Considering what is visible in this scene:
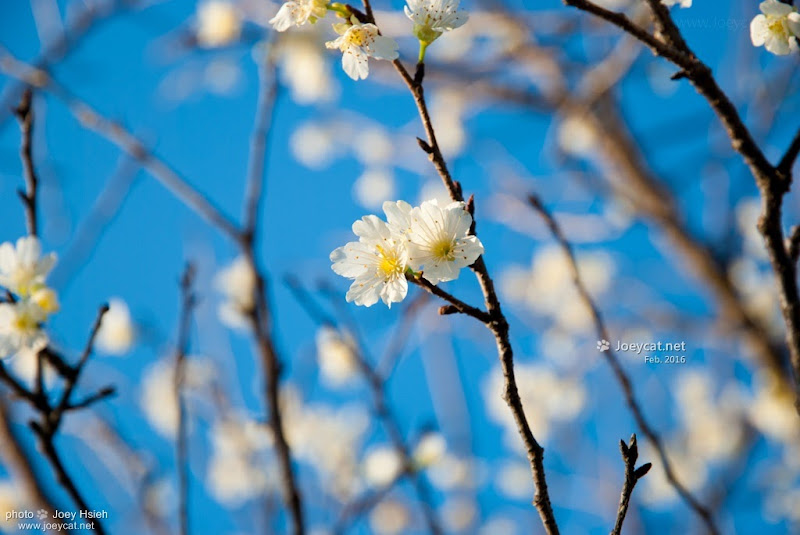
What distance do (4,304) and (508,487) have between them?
3.72 m

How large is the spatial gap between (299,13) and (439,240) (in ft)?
1.39

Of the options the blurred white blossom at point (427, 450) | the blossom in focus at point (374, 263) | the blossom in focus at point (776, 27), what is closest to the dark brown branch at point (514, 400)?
the blossom in focus at point (374, 263)

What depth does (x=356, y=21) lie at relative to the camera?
953 millimetres

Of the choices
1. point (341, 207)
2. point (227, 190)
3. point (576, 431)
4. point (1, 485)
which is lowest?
point (576, 431)

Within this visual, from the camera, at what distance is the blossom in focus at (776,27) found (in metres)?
0.99

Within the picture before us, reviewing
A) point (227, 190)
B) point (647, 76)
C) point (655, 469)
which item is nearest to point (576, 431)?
point (655, 469)

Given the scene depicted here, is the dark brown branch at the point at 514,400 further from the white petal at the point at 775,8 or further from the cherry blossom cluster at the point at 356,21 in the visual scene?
the white petal at the point at 775,8

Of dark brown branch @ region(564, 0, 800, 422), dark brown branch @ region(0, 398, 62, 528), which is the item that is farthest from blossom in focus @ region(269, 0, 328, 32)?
dark brown branch @ region(0, 398, 62, 528)

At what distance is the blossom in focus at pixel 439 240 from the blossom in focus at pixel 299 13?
1.13 ft

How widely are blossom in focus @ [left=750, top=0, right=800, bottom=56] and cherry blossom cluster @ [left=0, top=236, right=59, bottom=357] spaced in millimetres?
1295

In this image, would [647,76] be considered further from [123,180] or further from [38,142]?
[38,142]

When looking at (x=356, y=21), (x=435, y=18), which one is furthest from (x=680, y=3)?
(x=356, y=21)

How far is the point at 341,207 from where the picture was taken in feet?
38.8

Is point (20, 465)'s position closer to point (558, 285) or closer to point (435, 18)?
point (435, 18)
